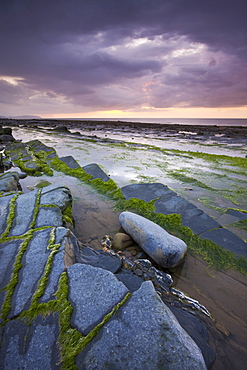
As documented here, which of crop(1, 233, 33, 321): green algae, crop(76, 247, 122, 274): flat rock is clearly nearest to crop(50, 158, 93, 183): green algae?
crop(76, 247, 122, 274): flat rock

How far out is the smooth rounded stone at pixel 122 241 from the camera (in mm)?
3747

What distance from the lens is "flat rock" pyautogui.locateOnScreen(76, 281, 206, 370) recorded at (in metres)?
1.54

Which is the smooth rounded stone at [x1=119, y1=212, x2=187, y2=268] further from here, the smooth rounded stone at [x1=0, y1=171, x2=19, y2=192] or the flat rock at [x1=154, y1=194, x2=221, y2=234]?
the smooth rounded stone at [x1=0, y1=171, x2=19, y2=192]

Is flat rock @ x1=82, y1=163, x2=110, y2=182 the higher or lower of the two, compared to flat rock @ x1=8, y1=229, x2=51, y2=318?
lower

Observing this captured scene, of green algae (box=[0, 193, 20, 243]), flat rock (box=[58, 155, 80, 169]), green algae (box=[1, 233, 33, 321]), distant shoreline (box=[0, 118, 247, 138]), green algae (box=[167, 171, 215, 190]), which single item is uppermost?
distant shoreline (box=[0, 118, 247, 138])

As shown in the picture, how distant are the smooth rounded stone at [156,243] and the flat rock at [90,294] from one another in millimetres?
1172

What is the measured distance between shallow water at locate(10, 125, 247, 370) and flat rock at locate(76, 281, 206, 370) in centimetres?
77

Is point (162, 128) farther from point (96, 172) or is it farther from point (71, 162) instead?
point (96, 172)

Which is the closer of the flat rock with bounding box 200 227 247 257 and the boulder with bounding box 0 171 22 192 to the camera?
the flat rock with bounding box 200 227 247 257

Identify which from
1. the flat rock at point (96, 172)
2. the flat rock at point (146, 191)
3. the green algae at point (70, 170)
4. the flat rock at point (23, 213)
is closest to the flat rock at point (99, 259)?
the flat rock at point (23, 213)

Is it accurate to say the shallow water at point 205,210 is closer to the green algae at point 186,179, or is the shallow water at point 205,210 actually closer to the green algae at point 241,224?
the green algae at point 186,179

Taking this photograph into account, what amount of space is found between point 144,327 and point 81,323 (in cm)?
64

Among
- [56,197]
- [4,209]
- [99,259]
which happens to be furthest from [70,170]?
[99,259]

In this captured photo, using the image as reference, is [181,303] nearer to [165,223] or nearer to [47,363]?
[47,363]
